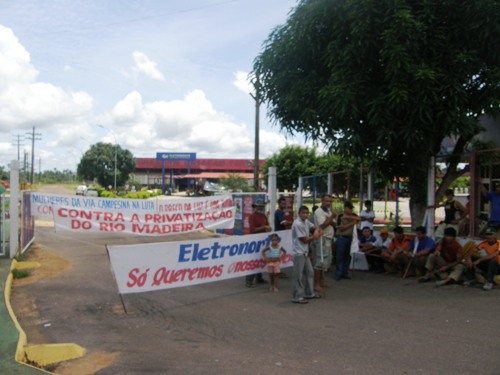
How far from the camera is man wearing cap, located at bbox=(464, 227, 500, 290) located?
8664 mm

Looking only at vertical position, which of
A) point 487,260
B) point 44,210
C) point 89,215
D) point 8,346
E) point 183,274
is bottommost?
point 8,346

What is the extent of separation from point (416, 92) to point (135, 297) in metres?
6.28

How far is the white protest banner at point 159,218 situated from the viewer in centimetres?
1245

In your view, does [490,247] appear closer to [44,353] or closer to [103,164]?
[44,353]

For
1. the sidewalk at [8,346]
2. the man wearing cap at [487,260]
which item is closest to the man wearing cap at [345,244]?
the man wearing cap at [487,260]

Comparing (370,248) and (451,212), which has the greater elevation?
(451,212)

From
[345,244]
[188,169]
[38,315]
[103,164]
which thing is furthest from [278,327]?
[103,164]

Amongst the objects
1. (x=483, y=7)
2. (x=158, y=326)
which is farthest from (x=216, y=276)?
(x=483, y=7)

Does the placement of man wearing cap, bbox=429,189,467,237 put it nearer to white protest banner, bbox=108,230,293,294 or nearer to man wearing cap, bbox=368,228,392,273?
man wearing cap, bbox=368,228,392,273

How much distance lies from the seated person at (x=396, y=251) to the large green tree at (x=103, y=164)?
67711 mm

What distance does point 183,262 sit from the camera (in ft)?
26.6

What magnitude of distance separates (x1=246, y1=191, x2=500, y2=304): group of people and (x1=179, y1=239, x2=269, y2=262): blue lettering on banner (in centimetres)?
22

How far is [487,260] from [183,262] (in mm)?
5450

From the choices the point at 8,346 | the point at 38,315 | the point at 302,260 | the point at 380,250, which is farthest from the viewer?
the point at 380,250
